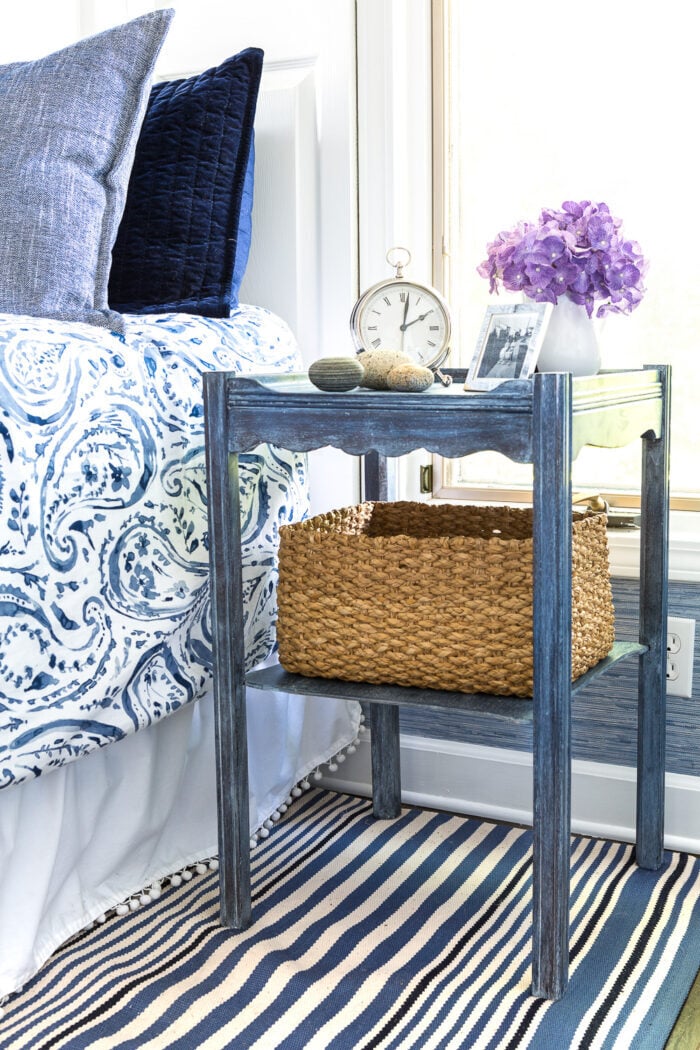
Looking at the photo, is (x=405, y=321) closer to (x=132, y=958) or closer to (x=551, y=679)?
(x=551, y=679)

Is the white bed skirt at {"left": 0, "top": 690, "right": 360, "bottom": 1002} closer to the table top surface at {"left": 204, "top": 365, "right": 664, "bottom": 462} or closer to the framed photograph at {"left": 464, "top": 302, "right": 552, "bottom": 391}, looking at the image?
the table top surface at {"left": 204, "top": 365, "right": 664, "bottom": 462}

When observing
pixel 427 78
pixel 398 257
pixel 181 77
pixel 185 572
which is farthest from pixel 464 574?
pixel 181 77

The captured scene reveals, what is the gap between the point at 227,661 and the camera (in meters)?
1.39

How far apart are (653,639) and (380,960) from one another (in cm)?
57

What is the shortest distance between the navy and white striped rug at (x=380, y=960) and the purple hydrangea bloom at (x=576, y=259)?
793mm

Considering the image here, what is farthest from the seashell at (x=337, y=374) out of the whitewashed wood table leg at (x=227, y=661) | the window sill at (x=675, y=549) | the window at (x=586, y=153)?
the window sill at (x=675, y=549)

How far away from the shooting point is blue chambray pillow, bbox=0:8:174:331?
1467mm

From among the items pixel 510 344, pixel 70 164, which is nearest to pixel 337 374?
pixel 510 344

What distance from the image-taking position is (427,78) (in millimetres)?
1781

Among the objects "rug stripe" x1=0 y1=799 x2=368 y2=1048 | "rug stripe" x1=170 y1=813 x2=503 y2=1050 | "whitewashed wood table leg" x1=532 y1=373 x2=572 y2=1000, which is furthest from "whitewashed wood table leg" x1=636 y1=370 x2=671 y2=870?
"rug stripe" x1=0 y1=799 x2=368 y2=1048

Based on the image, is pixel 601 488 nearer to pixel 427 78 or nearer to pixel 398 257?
pixel 398 257

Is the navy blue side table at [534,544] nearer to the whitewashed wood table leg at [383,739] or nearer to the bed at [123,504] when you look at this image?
the bed at [123,504]

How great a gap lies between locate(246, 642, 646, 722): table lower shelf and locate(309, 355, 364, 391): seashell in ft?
1.21

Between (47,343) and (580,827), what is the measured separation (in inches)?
42.4
